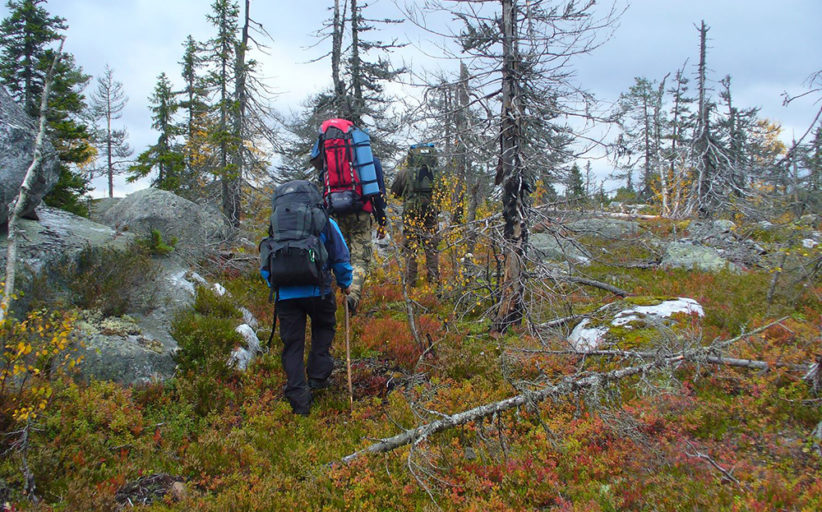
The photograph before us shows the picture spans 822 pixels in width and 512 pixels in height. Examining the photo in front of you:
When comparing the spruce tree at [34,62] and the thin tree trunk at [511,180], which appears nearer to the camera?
the thin tree trunk at [511,180]

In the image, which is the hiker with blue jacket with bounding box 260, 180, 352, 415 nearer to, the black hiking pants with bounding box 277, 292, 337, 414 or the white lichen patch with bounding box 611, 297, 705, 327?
the black hiking pants with bounding box 277, 292, 337, 414

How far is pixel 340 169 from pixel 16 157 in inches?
169

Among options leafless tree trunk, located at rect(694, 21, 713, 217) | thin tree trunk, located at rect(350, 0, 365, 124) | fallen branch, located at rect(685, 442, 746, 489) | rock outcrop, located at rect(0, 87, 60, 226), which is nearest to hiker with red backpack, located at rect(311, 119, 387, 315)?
rock outcrop, located at rect(0, 87, 60, 226)

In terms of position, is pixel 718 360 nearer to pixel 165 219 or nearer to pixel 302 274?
pixel 302 274

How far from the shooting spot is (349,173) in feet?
21.7

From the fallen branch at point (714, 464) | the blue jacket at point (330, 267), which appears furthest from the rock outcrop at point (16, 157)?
the fallen branch at point (714, 464)

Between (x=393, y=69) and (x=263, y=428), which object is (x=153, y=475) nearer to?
(x=263, y=428)

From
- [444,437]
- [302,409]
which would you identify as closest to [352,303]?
[302,409]

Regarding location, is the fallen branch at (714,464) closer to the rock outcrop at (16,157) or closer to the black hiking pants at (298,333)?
the black hiking pants at (298,333)

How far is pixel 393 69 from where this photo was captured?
18047 mm

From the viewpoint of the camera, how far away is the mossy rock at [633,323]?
5.58 metres

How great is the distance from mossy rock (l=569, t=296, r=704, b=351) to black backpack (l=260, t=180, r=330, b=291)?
12.6ft

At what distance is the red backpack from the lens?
6.48 metres

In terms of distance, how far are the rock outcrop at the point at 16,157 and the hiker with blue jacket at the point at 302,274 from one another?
3392 mm
